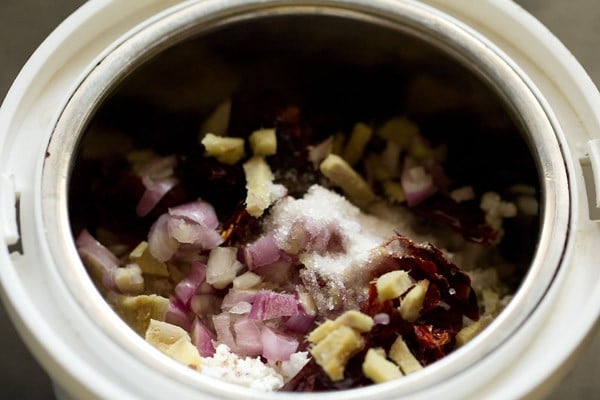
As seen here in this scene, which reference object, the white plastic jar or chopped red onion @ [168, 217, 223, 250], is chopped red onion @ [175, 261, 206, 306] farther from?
the white plastic jar

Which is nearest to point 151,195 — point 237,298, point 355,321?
point 237,298

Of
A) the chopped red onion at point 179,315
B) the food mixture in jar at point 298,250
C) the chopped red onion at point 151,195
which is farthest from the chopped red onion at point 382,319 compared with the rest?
the chopped red onion at point 151,195

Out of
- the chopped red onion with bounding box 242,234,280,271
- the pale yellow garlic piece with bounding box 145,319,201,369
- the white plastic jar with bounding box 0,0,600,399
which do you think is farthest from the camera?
the chopped red onion with bounding box 242,234,280,271

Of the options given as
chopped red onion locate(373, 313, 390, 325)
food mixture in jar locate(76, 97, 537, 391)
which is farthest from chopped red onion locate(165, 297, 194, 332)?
chopped red onion locate(373, 313, 390, 325)

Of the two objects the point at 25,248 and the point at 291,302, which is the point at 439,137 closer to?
the point at 291,302

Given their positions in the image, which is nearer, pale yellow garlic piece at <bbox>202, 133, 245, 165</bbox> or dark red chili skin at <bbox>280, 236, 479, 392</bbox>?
dark red chili skin at <bbox>280, 236, 479, 392</bbox>

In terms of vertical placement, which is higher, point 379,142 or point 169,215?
point 379,142

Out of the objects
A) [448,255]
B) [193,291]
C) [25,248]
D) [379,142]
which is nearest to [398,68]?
[379,142]

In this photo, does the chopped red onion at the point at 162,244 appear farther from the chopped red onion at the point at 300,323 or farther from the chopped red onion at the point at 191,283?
the chopped red onion at the point at 300,323
